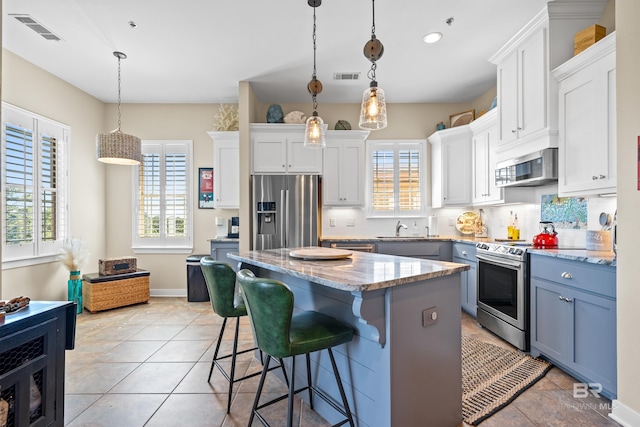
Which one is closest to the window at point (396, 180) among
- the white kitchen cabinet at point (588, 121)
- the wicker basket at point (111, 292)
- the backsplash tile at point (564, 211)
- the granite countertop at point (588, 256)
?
the backsplash tile at point (564, 211)

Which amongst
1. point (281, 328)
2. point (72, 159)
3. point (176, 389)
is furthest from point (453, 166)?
point (72, 159)

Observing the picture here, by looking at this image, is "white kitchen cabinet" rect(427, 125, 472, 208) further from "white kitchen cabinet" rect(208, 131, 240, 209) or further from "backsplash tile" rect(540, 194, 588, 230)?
"white kitchen cabinet" rect(208, 131, 240, 209)

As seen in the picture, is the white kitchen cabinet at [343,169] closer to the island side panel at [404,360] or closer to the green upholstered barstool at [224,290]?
the green upholstered barstool at [224,290]

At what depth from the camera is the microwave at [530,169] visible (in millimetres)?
2822

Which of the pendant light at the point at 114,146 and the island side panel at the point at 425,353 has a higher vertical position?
the pendant light at the point at 114,146

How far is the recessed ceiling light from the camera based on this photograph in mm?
3150

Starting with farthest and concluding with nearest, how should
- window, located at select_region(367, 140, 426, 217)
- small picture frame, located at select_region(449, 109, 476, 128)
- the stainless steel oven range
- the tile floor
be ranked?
window, located at select_region(367, 140, 426, 217)
small picture frame, located at select_region(449, 109, 476, 128)
the stainless steel oven range
the tile floor

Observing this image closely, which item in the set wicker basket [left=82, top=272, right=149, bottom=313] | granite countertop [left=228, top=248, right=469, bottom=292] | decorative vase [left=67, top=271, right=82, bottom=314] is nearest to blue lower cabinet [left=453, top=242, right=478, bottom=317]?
granite countertop [left=228, top=248, right=469, bottom=292]

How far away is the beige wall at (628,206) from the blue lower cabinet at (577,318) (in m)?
0.14

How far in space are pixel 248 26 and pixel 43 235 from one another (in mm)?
3479

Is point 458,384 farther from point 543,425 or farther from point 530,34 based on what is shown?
point 530,34

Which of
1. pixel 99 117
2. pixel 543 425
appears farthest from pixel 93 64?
pixel 543 425

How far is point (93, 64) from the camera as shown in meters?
3.74

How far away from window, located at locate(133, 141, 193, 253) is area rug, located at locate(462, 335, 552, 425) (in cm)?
413
